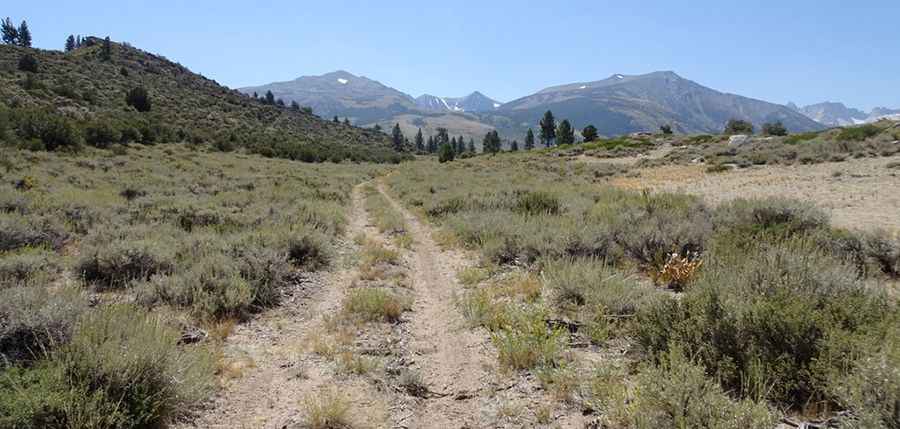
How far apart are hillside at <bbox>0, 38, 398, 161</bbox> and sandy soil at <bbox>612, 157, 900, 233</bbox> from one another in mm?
36755

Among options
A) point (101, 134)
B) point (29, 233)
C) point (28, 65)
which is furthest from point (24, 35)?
point (29, 233)

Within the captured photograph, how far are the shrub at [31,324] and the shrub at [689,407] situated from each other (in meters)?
4.75

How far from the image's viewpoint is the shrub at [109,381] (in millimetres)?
3016

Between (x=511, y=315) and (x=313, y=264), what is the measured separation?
15.1 ft

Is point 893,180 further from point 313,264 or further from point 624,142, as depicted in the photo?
point 624,142

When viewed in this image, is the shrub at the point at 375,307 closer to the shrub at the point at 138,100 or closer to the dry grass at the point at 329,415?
the dry grass at the point at 329,415

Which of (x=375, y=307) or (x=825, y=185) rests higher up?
(x=825, y=185)

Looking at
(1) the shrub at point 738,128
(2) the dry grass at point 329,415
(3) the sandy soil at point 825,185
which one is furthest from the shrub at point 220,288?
(1) the shrub at point 738,128

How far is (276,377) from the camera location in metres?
4.61

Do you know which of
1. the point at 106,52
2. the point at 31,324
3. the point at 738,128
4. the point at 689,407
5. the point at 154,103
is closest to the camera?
the point at 689,407

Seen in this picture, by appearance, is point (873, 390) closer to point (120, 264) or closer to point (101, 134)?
point (120, 264)

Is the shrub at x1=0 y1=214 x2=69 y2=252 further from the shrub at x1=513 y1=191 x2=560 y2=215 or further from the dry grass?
the shrub at x1=513 y1=191 x2=560 y2=215

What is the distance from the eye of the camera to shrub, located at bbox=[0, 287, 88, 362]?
12.2ft

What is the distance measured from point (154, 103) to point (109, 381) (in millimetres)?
63275
